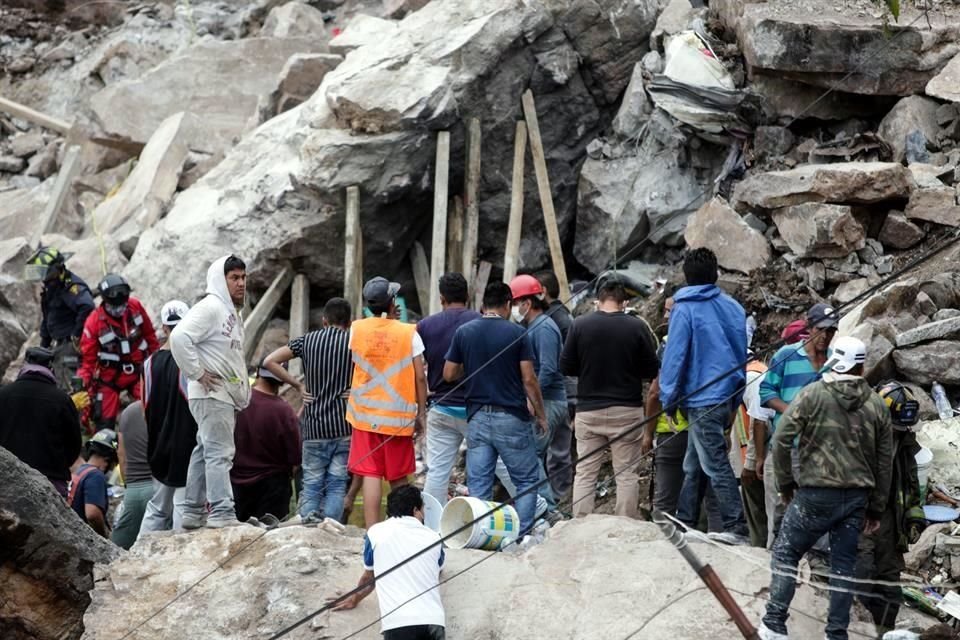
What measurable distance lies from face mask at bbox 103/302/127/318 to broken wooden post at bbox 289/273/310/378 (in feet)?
6.73

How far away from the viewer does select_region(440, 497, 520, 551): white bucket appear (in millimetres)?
7773

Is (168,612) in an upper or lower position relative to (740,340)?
lower

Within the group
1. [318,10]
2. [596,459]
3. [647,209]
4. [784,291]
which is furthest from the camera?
[318,10]

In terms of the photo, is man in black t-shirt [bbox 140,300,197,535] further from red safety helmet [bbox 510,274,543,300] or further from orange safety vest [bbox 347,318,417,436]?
red safety helmet [bbox 510,274,543,300]

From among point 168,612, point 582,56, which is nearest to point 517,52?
point 582,56

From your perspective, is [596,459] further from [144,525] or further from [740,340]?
Answer: [144,525]

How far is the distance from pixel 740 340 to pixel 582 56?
22.2 feet

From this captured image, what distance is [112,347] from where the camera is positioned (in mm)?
11547

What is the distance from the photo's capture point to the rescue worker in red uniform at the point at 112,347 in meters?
11.4

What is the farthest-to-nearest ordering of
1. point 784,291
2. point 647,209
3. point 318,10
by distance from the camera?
point 318,10, point 647,209, point 784,291

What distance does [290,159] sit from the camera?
13.8 meters

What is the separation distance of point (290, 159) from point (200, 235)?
120 cm

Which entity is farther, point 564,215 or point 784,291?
point 564,215

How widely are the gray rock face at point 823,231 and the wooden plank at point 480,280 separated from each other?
3.30 metres
